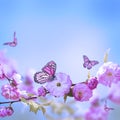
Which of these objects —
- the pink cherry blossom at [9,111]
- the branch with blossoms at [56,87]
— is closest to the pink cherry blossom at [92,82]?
the branch with blossoms at [56,87]

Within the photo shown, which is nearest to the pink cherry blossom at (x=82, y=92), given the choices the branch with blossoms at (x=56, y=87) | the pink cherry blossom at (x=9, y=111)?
the branch with blossoms at (x=56, y=87)

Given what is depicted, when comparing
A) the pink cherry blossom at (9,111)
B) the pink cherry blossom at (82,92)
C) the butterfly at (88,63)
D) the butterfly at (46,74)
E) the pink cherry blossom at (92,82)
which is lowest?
the pink cherry blossom at (9,111)

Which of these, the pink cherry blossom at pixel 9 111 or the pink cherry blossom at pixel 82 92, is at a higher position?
the pink cherry blossom at pixel 82 92

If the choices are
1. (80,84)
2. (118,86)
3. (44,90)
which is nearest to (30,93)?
(44,90)

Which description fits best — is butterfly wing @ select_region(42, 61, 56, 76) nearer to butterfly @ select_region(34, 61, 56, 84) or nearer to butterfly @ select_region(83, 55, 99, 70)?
butterfly @ select_region(34, 61, 56, 84)

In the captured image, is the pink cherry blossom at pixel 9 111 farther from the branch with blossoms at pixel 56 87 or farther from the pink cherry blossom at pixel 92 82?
the pink cherry blossom at pixel 92 82

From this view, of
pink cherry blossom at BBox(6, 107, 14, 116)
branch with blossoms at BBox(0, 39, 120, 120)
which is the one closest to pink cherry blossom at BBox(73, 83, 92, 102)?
branch with blossoms at BBox(0, 39, 120, 120)

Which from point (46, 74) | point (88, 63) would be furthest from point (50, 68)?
point (88, 63)
